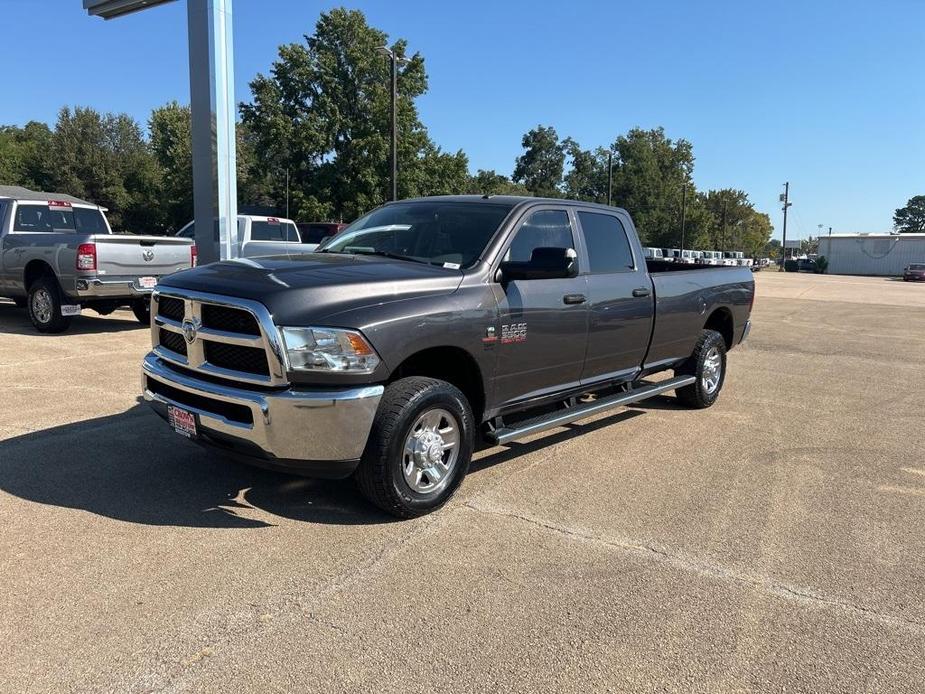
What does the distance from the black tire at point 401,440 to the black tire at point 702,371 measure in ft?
11.8

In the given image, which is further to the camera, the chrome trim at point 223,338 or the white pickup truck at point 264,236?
the white pickup truck at point 264,236

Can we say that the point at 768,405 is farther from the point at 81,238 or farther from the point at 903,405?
the point at 81,238

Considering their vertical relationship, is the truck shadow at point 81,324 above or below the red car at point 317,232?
below

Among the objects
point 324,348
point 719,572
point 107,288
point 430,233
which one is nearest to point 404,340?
point 324,348

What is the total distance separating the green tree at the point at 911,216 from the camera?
17588cm

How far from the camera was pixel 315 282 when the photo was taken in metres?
3.87

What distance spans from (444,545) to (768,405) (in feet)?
16.7

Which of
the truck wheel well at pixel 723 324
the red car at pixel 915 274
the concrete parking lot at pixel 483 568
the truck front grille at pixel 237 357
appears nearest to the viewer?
the concrete parking lot at pixel 483 568

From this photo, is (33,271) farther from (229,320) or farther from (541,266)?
(541,266)

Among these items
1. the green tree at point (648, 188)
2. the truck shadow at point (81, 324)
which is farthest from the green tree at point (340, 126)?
the green tree at point (648, 188)

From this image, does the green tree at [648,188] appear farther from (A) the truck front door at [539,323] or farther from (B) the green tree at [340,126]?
(A) the truck front door at [539,323]

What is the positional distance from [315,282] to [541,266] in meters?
1.46

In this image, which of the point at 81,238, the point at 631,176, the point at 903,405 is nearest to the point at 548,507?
the point at 903,405

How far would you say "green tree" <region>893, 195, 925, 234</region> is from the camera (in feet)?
577
